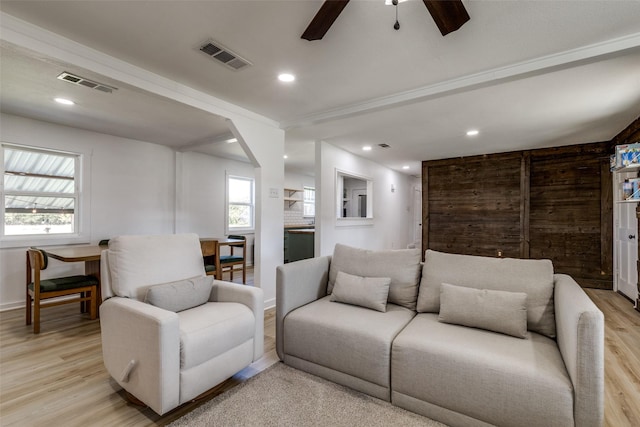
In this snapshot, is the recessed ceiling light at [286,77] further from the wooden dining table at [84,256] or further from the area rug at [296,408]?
the wooden dining table at [84,256]

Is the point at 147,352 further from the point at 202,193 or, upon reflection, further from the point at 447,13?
the point at 202,193

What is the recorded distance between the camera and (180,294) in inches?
84.4

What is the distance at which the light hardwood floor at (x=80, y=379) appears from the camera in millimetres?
1765

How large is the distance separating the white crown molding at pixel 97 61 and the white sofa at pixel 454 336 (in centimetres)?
196

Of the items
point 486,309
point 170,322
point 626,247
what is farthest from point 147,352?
point 626,247

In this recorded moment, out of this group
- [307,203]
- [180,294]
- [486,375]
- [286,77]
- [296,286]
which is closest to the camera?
[486,375]

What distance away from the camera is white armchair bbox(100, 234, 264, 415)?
1636mm

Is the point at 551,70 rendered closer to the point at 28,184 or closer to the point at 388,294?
the point at 388,294

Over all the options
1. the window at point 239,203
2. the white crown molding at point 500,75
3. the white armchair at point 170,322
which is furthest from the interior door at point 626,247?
the window at point 239,203

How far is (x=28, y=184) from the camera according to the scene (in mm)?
3984

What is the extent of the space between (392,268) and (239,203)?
488 cm

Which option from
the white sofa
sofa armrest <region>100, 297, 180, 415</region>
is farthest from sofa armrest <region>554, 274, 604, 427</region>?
sofa armrest <region>100, 297, 180, 415</region>

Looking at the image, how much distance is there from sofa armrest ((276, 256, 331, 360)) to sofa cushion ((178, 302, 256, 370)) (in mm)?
252

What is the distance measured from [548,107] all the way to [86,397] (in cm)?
495
